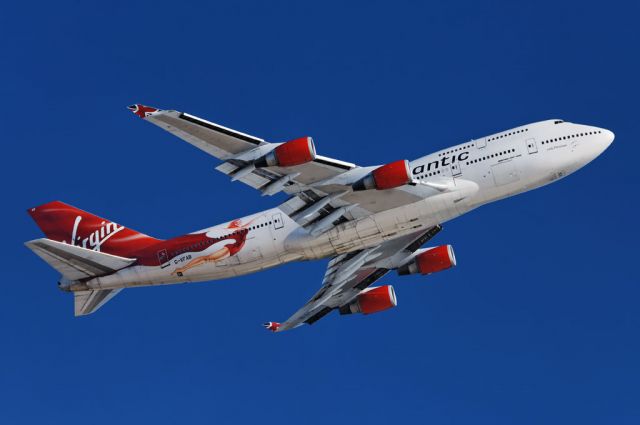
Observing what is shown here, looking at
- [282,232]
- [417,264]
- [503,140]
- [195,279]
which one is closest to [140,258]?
[195,279]

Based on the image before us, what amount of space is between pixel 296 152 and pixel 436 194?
9516 mm

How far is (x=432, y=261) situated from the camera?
68562mm

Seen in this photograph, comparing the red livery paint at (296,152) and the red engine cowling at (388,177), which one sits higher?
the red livery paint at (296,152)

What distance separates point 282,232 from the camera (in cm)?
6244

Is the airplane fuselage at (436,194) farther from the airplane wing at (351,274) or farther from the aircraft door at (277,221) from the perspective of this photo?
the airplane wing at (351,274)

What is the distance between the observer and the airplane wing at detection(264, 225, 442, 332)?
6744cm

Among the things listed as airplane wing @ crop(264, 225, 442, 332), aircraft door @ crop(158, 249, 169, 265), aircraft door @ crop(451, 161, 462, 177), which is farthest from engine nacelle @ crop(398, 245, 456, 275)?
aircraft door @ crop(158, 249, 169, 265)

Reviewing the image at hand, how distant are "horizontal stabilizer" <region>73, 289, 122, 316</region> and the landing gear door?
26.8 m

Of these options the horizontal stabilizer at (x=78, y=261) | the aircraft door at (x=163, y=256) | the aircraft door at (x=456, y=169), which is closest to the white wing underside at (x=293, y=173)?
the aircraft door at (x=456, y=169)

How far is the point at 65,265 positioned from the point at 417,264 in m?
22.3

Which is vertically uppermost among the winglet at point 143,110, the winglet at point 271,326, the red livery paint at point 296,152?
the winglet at point 143,110

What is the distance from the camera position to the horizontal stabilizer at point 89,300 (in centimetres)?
6519

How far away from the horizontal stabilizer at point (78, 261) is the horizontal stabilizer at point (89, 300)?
3.73 feet

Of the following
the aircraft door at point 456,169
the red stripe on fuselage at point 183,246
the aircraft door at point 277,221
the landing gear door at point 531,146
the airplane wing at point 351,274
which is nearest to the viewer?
the landing gear door at point 531,146
